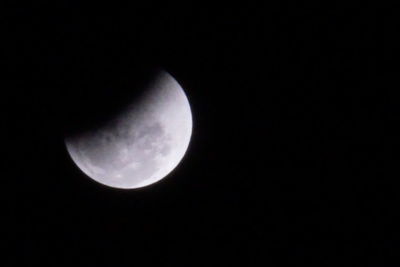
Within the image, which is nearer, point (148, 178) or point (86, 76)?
point (86, 76)

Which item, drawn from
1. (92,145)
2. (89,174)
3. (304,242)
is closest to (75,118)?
(92,145)

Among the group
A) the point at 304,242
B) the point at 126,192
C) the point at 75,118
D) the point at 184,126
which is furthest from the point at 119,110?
the point at 304,242

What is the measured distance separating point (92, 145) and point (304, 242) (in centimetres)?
440

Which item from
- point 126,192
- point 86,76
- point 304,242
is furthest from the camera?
point 304,242

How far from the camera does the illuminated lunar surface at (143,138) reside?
5145 mm

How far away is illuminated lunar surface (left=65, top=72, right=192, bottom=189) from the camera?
203 inches

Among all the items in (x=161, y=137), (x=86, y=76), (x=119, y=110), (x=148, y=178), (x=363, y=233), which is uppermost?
(x=86, y=76)

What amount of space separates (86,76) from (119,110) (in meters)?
0.70

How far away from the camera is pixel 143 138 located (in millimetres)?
5164

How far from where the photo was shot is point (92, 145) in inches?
206

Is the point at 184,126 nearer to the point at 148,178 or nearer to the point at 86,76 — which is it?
the point at 148,178

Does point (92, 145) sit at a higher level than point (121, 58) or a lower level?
lower

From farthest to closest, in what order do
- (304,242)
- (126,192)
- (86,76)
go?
(304,242)
(126,192)
(86,76)

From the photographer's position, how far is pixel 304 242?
6508 mm
